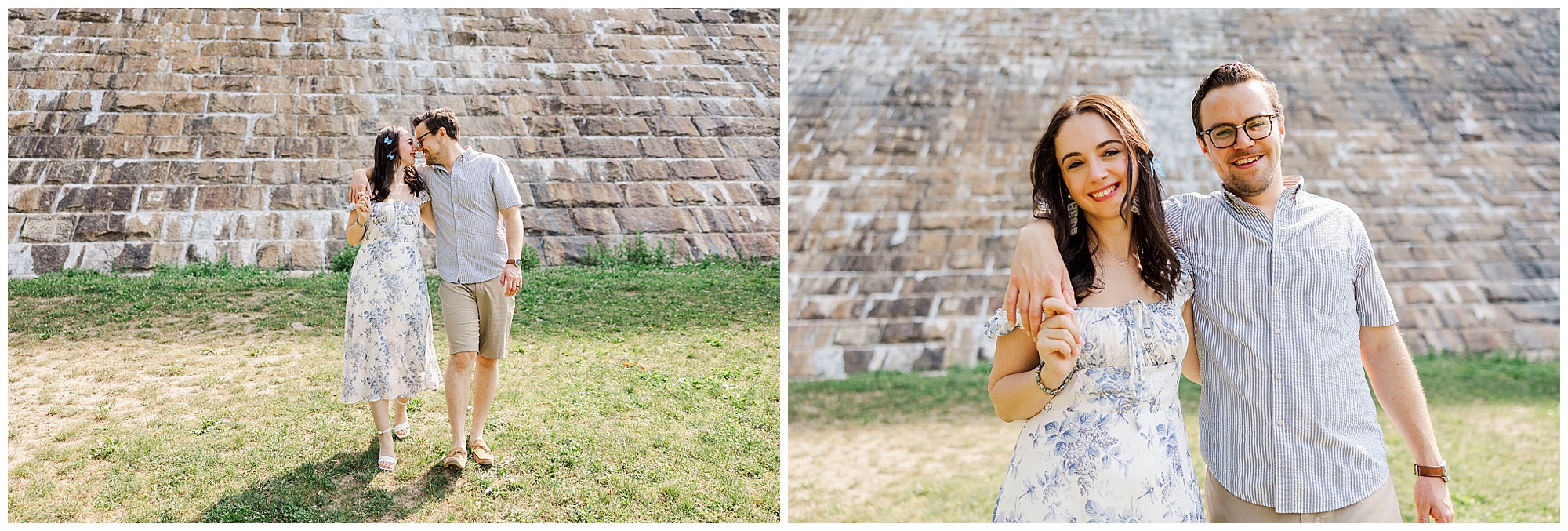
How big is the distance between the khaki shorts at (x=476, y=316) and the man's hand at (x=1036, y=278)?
2.83 metres

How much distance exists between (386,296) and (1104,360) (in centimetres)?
332

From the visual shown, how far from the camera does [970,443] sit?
21.8ft

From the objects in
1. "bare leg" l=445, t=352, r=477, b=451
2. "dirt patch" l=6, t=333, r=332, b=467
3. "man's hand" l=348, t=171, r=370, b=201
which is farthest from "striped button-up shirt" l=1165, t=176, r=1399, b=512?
"dirt patch" l=6, t=333, r=332, b=467

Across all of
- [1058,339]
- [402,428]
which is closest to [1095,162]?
[1058,339]

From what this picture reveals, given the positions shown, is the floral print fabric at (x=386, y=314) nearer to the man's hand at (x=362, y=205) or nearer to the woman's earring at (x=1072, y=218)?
the man's hand at (x=362, y=205)

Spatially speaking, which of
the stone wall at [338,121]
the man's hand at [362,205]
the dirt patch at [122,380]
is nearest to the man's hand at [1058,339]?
the man's hand at [362,205]

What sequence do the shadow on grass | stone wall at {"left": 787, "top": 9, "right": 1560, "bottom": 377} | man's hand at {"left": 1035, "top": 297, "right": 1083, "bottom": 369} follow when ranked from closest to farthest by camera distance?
1. man's hand at {"left": 1035, "top": 297, "right": 1083, "bottom": 369}
2. the shadow on grass
3. stone wall at {"left": 787, "top": 9, "right": 1560, "bottom": 377}

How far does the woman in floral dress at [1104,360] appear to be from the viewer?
208 centimetres

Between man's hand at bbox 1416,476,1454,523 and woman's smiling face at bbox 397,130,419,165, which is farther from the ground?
woman's smiling face at bbox 397,130,419,165

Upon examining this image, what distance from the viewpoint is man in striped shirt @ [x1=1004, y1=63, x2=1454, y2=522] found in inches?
88.7

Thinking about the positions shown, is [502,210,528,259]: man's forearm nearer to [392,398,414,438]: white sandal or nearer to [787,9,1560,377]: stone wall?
[392,398,414,438]: white sandal

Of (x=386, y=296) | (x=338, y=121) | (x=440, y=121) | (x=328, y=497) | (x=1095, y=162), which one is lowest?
(x=328, y=497)

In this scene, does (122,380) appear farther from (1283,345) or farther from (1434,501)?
(1434,501)
